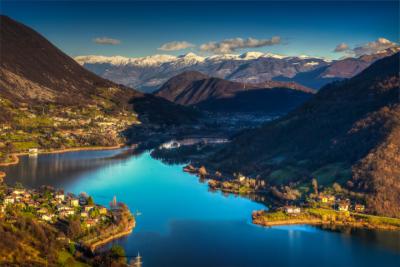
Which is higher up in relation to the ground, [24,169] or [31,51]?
[31,51]

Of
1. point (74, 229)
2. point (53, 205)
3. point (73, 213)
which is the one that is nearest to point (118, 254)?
point (74, 229)

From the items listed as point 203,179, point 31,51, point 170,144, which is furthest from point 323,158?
point 31,51

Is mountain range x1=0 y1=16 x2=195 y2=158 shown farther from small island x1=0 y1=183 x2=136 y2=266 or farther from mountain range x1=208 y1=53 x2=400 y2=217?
mountain range x1=208 y1=53 x2=400 y2=217

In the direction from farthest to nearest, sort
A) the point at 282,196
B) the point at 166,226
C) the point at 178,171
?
the point at 178,171 < the point at 282,196 < the point at 166,226

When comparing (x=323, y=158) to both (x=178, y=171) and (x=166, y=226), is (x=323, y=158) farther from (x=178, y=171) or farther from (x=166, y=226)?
(x=166, y=226)

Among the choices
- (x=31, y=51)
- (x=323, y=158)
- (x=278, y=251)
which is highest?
(x=31, y=51)

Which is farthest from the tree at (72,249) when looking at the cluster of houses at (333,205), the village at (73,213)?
the cluster of houses at (333,205)

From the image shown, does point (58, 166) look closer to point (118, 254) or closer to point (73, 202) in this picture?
point (73, 202)
